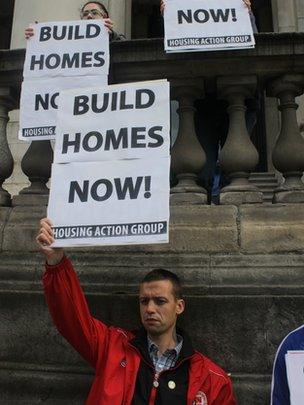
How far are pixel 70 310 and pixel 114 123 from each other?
105 cm

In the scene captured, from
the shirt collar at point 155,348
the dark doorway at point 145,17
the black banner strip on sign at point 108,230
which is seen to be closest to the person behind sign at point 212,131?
the black banner strip on sign at point 108,230

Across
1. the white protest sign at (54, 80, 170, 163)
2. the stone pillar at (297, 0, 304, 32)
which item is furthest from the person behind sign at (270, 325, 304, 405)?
the stone pillar at (297, 0, 304, 32)

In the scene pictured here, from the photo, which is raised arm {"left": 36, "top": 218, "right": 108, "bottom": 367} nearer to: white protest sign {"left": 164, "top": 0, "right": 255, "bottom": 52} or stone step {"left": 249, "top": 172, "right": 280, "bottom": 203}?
white protest sign {"left": 164, "top": 0, "right": 255, "bottom": 52}

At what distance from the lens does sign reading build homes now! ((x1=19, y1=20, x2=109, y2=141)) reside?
3510 millimetres

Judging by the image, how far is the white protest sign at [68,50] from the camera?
3.55 m

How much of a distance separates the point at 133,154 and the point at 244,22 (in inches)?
63.7

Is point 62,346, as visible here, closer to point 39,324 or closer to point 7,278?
point 39,324

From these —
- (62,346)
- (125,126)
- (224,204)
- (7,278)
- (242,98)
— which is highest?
(242,98)

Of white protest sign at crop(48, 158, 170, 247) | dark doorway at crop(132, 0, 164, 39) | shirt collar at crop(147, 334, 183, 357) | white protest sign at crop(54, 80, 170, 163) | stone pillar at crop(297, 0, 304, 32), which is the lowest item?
shirt collar at crop(147, 334, 183, 357)

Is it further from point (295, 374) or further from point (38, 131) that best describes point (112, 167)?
point (295, 374)

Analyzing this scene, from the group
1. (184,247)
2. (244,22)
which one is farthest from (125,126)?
(244,22)

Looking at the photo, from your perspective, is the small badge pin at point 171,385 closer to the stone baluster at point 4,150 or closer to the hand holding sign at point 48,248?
the hand holding sign at point 48,248

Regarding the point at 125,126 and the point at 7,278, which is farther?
the point at 7,278

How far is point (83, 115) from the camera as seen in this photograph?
284cm
